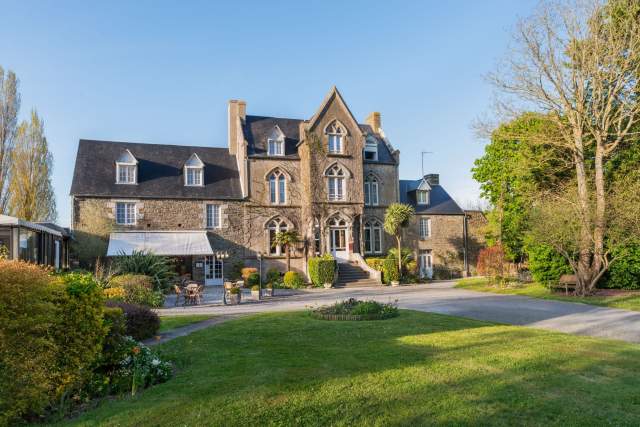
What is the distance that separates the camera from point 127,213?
31.1m

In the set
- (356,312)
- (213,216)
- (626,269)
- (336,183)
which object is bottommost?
(356,312)

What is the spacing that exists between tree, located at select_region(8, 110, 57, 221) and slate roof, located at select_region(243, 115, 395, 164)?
17.2 metres

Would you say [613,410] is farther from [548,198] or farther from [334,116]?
[334,116]

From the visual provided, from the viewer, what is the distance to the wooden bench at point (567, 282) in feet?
72.5

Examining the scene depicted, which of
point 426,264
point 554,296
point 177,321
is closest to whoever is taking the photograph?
point 177,321

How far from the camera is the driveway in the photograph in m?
13.0

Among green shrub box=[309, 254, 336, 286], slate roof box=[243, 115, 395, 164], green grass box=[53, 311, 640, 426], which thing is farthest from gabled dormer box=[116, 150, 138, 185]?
green grass box=[53, 311, 640, 426]

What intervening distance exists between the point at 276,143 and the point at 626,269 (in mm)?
23200

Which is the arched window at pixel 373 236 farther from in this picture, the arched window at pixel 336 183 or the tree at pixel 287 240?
the tree at pixel 287 240

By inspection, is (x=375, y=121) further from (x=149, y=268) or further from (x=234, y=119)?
(x=149, y=268)

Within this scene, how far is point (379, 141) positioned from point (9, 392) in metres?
35.6

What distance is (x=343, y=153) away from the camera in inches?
1377

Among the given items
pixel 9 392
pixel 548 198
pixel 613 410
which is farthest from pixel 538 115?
pixel 9 392

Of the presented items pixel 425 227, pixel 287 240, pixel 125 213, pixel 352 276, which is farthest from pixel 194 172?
pixel 425 227
